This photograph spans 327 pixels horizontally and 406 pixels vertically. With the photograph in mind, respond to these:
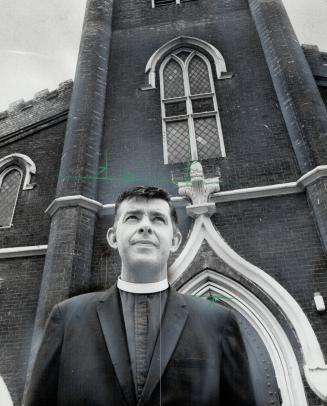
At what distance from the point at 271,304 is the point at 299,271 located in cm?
75

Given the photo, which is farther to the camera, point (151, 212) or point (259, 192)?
point (259, 192)

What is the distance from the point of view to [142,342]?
2119 mm

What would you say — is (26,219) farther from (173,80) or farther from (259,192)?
(173,80)

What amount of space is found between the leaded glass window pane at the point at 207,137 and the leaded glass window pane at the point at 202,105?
0.26 meters

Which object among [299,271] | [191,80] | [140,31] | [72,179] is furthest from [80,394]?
[140,31]

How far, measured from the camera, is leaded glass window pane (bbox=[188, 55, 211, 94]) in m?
9.45

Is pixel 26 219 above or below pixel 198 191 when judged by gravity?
above

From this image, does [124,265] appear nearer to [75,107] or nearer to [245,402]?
[245,402]

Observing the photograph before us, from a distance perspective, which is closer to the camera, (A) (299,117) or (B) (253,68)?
(A) (299,117)

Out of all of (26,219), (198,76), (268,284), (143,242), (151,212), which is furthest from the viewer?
(198,76)

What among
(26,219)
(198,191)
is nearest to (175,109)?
(198,191)

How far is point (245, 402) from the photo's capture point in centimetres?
200

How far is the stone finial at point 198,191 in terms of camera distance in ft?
21.8

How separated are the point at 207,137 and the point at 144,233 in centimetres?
661
